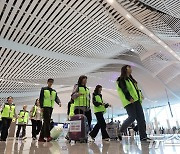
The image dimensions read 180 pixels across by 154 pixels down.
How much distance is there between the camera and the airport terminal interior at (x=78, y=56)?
403 cm

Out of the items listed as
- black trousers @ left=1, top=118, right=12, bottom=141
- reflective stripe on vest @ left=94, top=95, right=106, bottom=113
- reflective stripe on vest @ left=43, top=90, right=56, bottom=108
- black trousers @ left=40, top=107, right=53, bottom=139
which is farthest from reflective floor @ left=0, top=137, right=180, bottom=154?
black trousers @ left=1, top=118, right=12, bottom=141

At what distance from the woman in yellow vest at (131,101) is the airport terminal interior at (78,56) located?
0.02m

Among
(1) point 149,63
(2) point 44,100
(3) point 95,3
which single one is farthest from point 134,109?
(1) point 149,63

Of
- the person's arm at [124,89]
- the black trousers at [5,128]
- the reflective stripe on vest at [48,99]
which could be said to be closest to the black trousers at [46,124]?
the reflective stripe on vest at [48,99]

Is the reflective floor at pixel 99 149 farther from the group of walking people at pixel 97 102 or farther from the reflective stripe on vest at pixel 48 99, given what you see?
the reflective stripe on vest at pixel 48 99

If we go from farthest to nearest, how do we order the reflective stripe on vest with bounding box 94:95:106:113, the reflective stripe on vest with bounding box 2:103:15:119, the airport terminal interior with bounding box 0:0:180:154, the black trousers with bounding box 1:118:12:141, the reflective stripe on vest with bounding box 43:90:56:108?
the reflective stripe on vest with bounding box 2:103:15:119, the black trousers with bounding box 1:118:12:141, the reflective stripe on vest with bounding box 94:95:106:113, the reflective stripe on vest with bounding box 43:90:56:108, the airport terminal interior with bounding box 0:0:180:154

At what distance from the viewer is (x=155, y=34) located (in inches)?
429

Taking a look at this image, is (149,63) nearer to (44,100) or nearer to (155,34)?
(155,34)

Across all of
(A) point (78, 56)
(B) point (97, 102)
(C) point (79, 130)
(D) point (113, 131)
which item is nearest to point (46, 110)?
(C) point (79, 130)

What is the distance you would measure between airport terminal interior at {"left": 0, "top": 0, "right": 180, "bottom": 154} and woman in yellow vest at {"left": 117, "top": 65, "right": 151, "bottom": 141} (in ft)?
0.06

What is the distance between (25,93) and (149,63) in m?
11.2

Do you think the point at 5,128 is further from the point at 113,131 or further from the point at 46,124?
the point at 113,131

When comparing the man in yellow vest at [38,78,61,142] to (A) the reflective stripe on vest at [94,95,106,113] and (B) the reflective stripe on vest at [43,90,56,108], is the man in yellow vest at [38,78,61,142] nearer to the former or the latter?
(B) the reflective stripe on vest at [43,90,56,108]

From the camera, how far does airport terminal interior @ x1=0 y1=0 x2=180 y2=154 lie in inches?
159
